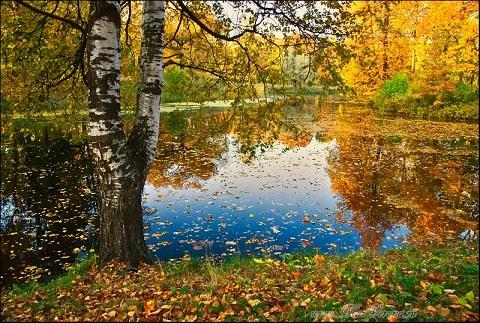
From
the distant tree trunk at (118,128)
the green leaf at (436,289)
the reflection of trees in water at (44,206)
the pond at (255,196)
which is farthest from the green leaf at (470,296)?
the reflection of trees in water at (44,206)

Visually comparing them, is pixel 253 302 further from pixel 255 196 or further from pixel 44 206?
pixel 44 206

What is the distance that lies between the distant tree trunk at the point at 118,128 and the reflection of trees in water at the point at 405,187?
5.92 m

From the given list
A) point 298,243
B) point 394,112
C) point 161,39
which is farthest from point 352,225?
point 394,112

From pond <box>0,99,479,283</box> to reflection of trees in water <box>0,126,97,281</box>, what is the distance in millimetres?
42

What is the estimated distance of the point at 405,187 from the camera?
13602 mm

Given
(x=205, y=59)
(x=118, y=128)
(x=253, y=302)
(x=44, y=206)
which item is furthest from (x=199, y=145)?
(x=253, y=302)

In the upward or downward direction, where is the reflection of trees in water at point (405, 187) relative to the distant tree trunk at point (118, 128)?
downward

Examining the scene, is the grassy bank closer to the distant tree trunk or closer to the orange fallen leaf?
the orange fallen leaf

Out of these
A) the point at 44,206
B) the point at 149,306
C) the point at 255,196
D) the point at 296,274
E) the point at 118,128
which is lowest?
the point at 44,206

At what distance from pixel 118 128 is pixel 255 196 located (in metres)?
7.71

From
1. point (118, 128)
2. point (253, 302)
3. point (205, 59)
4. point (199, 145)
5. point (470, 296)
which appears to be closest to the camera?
point (470, 296)

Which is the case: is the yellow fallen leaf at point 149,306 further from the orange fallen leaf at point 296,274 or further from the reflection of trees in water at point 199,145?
the reflection of trees in water at point 199,145

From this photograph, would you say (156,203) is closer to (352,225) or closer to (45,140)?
(352,225)

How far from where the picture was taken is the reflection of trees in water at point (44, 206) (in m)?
8.89
